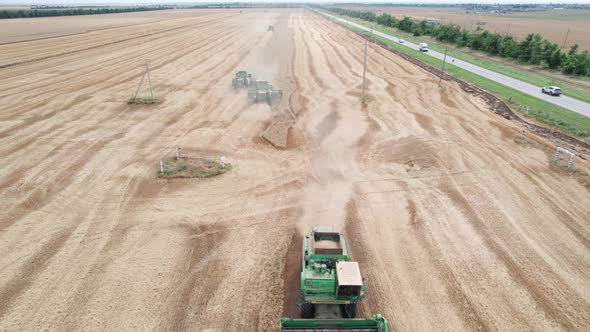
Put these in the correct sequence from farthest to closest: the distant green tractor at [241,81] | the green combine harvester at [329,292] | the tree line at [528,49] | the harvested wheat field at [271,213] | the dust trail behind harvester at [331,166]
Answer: the tree line at [528,49] < the distant green tractor at [241,81] < the dust trail behind harvester at [331,166] < the harvested wheat field at [271,213] < the green combine harvester at [329,292]

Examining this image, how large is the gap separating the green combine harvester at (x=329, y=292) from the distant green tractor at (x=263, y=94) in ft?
72.2

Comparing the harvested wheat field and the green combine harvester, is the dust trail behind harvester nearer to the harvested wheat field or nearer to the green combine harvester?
the harvested wheat field

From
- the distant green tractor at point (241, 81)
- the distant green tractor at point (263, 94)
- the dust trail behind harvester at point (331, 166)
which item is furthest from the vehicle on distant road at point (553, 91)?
the distant green tractor at point (241, 81)

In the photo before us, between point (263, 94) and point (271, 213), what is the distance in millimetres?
Answer: 17724

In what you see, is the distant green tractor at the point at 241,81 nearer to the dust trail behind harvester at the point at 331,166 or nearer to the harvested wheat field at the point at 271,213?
the harvested wheat field at the point at 271,213

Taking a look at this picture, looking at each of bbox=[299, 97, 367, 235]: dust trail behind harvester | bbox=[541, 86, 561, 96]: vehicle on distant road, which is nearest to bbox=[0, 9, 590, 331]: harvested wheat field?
bbox=[299, 97, 367, 235]: dust trail behind harvester

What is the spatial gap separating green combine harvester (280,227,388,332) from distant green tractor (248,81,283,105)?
21997mm

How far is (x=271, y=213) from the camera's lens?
1686 cm

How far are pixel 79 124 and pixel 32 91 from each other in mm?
12654

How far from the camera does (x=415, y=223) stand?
16328mm

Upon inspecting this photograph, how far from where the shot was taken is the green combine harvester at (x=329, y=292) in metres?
9.45

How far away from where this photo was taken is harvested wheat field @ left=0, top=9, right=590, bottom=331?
11.9 metres

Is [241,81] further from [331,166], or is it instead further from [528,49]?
[528,49]

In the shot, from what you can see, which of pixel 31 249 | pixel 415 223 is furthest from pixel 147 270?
pixel 415 223
